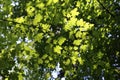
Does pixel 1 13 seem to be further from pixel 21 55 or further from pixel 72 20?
pixel 72 20

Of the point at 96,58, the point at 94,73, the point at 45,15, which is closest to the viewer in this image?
the point at 45,15

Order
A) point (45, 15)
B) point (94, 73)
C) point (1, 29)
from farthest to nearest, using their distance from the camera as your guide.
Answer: point (94, 73) < point (45, 15) < point (1, 29)

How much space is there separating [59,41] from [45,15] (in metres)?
0.52

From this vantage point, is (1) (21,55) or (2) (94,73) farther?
(2) (94,73)

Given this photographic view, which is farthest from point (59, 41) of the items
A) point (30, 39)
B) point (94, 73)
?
point (94, 73)

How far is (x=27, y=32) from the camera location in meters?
4.06

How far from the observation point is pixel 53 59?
4168 millimetres

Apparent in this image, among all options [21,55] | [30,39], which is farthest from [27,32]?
[21,55]

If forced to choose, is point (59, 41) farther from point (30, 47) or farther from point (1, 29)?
point (1, 29)

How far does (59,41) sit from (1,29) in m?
0.91

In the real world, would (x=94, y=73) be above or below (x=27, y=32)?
below

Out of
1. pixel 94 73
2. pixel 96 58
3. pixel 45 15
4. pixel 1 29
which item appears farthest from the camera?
pixel 94 73

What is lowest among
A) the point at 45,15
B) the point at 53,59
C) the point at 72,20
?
the point at 53,59

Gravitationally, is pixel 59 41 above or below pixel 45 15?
below
